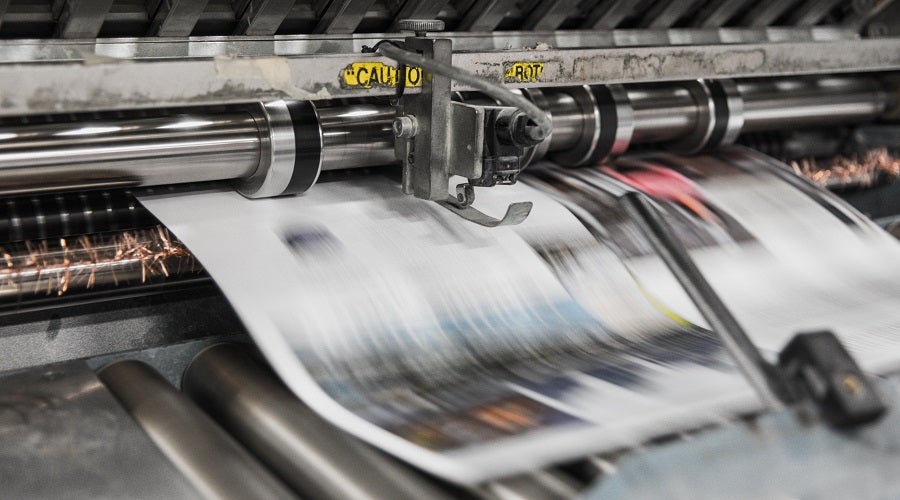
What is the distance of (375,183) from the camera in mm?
1919

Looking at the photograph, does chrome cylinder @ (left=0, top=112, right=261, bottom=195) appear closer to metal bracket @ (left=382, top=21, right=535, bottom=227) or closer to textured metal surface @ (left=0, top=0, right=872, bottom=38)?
textured metal surface @ (left=0, top=0, right=872, bottom=38)

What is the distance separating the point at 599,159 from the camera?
7.09 feet

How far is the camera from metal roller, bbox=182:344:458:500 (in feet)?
3.87

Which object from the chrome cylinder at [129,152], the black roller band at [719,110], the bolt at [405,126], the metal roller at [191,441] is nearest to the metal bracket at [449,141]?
the bolt at [405,126]

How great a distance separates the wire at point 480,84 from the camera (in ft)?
4.54

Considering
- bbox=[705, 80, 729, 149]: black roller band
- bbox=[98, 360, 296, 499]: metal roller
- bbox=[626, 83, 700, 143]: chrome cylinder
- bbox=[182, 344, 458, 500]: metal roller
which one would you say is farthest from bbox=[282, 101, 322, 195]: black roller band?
bbox=[705, 80, 729, 149]: black roller band

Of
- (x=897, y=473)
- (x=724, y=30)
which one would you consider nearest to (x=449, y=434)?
(x=897, y=473)

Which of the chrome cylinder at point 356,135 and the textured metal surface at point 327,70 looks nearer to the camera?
the textured metal surface at point 327,70

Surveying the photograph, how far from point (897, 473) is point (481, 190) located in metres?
1.03

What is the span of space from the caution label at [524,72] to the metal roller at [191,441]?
33.1 inches

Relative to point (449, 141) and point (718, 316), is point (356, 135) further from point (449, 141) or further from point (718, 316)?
point (718, 316)

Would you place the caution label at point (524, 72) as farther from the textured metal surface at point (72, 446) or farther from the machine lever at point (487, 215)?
the textured metal surface at point (72, 446)

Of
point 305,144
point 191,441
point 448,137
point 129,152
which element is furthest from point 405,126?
point 191,441

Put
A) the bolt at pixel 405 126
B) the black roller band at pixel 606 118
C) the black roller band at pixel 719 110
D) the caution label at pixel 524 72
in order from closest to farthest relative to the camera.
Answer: the bolt at pixel 405 126, the caution label at pixel 524 72, the black roller band at pixel 606 118, the black roller band at pixel 719 110
